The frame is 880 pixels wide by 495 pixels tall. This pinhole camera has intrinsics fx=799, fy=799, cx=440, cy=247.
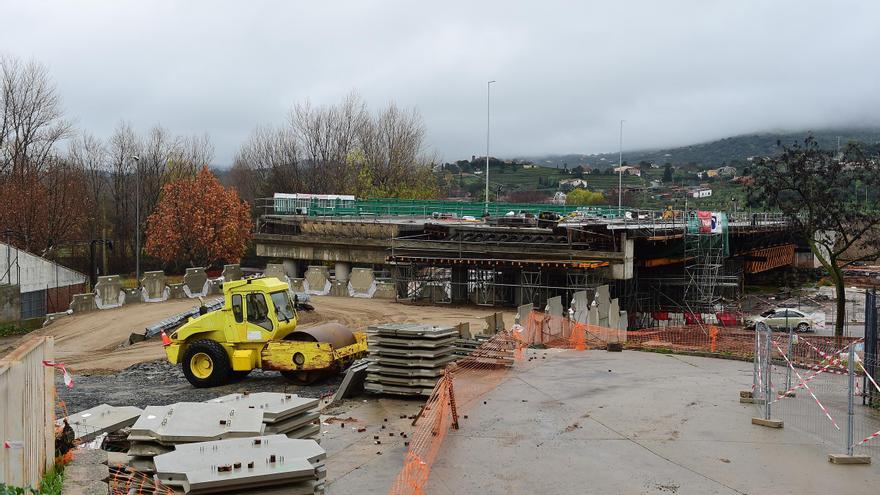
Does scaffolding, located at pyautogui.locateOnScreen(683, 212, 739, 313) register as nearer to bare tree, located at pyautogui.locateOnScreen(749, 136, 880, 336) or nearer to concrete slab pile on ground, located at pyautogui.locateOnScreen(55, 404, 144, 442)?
bare tree, located at pyautogui.locateOnScreen(749, 136, 880, 336)

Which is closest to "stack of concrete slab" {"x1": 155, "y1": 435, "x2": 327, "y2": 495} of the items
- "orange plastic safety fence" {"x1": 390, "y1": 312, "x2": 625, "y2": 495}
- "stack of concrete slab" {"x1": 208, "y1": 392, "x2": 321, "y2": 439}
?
"stack of concrete slab" {"x1": 208, "y1": 392, "x2": 321, "y2": 439}

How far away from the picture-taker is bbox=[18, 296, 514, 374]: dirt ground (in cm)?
2756

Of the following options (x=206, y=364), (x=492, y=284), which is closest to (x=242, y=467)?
(x=206, y=364)

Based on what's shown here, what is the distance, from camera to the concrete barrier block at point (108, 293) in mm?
39344

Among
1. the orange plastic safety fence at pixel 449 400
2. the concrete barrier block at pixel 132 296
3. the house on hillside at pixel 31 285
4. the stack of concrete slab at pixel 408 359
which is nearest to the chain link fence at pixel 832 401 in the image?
the orange plastic safety fence at pixel 449 400

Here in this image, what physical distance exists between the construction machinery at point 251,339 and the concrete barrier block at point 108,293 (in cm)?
2077

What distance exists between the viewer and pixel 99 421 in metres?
12.6

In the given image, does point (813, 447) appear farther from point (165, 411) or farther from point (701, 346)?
point (701, 346)

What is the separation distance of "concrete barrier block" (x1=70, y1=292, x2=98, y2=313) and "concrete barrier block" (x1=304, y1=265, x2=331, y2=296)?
35.1 ft

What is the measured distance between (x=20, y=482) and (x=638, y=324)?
41966 mm

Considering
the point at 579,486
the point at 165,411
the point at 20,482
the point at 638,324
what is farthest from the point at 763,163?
the point at 20,482

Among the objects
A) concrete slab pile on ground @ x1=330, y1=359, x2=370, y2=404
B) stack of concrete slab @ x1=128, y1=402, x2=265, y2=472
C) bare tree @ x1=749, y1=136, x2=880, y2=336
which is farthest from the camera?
bare tree @ x1=749, y1=136, x2=880, y2=336

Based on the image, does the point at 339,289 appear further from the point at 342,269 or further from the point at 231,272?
the point at 342,269

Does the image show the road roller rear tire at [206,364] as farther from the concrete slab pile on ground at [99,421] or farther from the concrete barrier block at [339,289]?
the concrete barrier block at [339,289]
